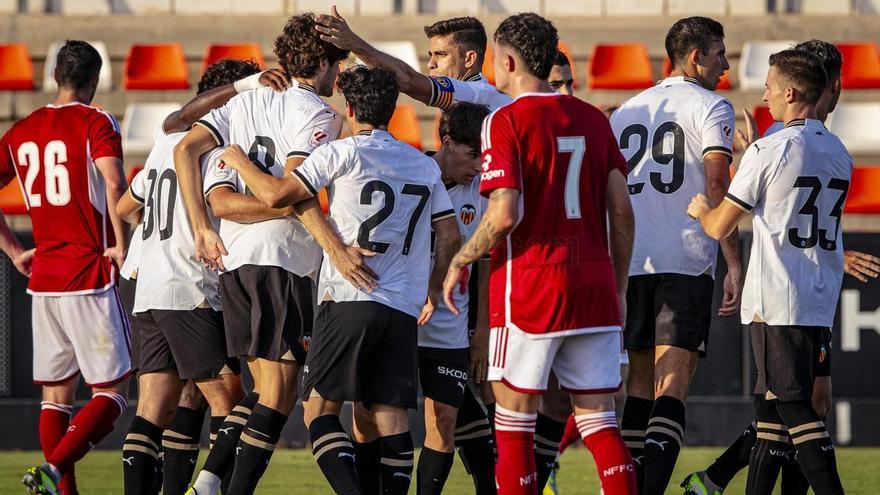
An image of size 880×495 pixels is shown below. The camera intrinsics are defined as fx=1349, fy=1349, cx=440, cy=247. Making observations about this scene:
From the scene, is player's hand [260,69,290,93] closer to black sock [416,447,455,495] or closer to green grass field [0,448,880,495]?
black sock [416,447,455,495]

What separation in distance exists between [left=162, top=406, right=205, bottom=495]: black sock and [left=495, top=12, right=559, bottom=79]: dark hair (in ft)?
8.49

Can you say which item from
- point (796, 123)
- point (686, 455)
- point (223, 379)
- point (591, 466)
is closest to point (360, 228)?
point (223, 379)

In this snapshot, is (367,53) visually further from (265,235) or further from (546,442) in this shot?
(546,442)

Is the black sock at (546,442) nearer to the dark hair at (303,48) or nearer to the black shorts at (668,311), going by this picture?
the black shorts at (668,311)

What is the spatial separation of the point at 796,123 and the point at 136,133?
31.0 feet

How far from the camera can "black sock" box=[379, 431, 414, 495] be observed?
5.67m

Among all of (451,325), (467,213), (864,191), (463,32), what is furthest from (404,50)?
(451,325)

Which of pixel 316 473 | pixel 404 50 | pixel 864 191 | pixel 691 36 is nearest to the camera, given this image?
pixel 691 36

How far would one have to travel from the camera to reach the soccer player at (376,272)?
5.52 meters

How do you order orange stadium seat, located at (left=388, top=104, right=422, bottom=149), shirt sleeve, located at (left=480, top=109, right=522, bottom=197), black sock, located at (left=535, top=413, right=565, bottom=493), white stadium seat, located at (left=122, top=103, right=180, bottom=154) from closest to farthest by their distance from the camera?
shirt sleeve, located at (left=480, top=109, right=522, bottom=197) < black sock, located at (left=535, top=413, right=565, bottom=493) < orange stadium seat, located at (left=388, top=104, right=422, bottom=149) < white stadium seat, located at (left=122, top=103, right=180, bottom=154)

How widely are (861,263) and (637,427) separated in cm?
130

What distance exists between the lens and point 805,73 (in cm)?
601

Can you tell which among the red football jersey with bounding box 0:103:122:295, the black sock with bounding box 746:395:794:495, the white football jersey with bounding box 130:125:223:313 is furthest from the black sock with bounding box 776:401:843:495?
the red football jersey with bounding box 0:103:122:295

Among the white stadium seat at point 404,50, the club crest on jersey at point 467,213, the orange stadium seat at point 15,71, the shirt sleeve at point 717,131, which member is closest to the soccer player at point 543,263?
the shirt sleeve at point 717,131
